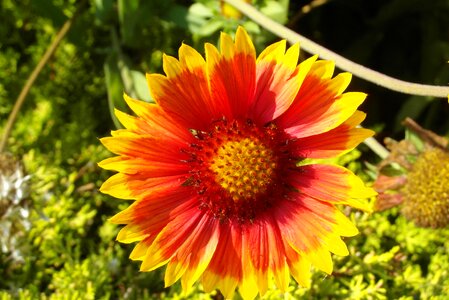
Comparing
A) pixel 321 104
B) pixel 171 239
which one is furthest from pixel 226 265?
pixel 321 104

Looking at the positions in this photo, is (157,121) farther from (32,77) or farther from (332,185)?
(32,77)

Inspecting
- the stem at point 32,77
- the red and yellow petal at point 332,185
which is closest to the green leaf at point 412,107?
the red and yellow petal at point 332,185

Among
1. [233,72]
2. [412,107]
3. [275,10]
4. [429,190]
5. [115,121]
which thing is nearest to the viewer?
[233,72]

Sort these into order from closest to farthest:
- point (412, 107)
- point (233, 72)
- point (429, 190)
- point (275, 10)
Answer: point (233, 72) < point (429, 190) < point (275, 10) < point (412, 107)

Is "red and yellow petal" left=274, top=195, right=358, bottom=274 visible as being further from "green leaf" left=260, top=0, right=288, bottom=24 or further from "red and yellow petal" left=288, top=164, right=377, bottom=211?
"green leaf" left=260, top=0, right=288, bottom=24

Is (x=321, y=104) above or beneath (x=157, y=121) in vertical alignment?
beneath

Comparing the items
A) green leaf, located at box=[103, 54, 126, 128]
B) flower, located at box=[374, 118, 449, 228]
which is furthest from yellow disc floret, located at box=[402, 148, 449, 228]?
green leaf, located at box=[103, 54, 126, 128]

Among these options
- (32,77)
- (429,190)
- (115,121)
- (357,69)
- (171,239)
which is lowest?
(429,190)

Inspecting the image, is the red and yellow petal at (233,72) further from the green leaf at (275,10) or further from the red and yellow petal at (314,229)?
the green leaf at (275,10)
